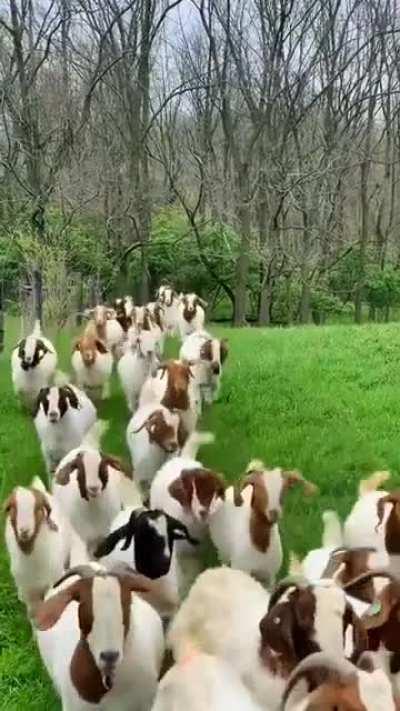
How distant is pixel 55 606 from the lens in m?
3.70

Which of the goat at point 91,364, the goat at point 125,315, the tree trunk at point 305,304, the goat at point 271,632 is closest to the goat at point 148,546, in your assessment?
the goat at point 271,632

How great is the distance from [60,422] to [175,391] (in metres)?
0.90

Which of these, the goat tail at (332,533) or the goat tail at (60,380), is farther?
the goat tail at (60,380)

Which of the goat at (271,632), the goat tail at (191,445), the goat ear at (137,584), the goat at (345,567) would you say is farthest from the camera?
the goat tail at (191,445)

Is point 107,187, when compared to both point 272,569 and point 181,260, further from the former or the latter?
point 272,569

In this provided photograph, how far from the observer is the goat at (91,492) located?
5.51 m

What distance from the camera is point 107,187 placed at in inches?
870

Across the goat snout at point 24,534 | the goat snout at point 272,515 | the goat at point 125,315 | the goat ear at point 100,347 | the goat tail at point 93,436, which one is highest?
the goat at point 125,315

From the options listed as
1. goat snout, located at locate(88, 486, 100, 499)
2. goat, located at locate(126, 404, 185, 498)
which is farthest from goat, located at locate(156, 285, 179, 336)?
goat snout, located at locate(88, 486, 100, 499)

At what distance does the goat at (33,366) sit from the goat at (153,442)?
8.89 ft

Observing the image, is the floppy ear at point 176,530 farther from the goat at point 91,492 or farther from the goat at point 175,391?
the goat at point 175,391

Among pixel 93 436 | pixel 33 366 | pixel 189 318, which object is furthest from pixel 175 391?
pixel 189 318

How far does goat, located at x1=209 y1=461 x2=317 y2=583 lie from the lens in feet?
16.7

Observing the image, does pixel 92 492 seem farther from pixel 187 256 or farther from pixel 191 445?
pixel 187 256
